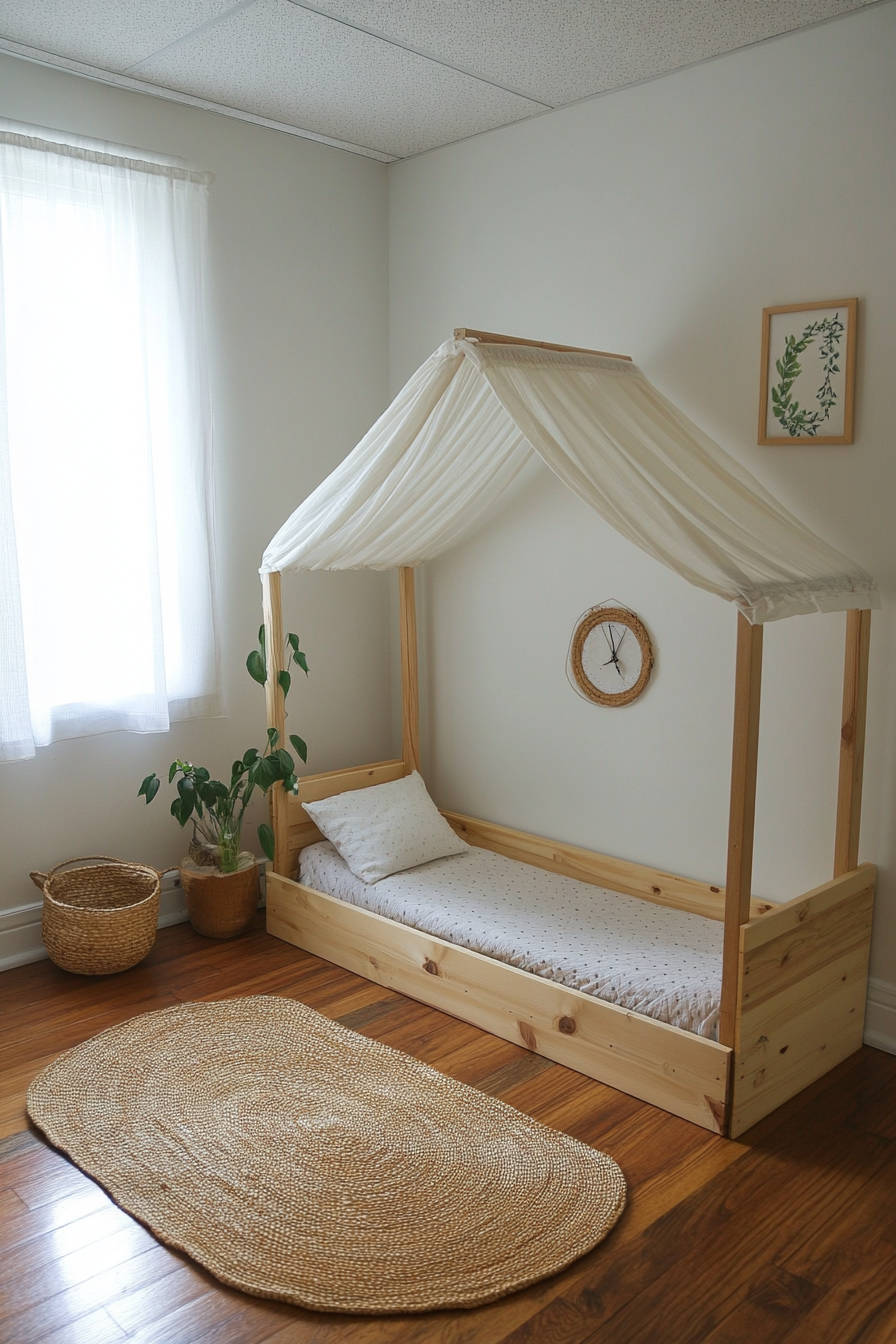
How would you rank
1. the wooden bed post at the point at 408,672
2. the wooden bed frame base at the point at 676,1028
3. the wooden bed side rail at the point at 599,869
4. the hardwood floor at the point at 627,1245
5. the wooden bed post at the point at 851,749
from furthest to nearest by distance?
the wooden bed post at the point at 408,672 < the wooden bed side rail at the point at 599,869 < the wooden bed post at the point at 851,749 < the wooden bed frame base at the point at 676,1028 < the hardwood floor at the point at 627,1245

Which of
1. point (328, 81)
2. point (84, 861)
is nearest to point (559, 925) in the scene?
point (84, 861)

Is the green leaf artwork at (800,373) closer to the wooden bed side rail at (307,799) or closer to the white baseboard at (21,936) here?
the wooden bed side rail at (307,799)

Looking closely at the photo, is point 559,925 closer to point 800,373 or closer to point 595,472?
point 595,472

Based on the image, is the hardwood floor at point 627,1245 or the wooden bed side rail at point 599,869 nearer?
the hardwood floor at point 627,1245

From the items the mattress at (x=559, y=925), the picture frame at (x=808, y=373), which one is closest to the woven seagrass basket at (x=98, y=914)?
the mattress at (x=559, y=925)

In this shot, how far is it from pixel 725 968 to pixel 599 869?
114 centimetres

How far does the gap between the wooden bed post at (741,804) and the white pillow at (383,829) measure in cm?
141

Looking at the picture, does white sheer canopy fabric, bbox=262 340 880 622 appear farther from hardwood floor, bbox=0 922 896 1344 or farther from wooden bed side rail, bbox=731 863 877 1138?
hardwood floor, bbox=0 922 896 1344

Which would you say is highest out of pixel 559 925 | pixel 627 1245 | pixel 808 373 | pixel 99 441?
pixel 808 373

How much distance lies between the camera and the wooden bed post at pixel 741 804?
8.03ft

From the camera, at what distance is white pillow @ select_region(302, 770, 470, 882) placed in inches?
143

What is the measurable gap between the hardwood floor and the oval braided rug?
5cm

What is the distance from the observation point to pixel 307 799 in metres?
3.85

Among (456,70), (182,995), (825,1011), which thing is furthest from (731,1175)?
(456,70)
